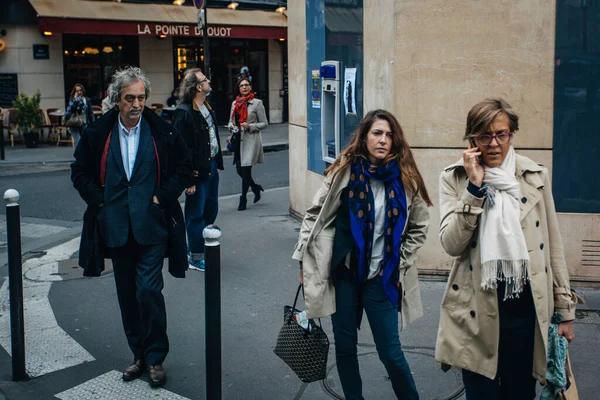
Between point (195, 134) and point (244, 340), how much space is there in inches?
94.1

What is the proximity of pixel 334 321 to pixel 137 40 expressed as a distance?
20903mm

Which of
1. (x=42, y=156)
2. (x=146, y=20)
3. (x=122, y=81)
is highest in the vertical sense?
(x=146, y=20)

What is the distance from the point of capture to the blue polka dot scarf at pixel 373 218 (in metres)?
4.11

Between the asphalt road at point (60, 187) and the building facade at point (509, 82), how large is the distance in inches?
232

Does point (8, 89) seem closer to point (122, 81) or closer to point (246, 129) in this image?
point (246, 129)

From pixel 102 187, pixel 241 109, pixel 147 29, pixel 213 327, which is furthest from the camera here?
pixel 147 29

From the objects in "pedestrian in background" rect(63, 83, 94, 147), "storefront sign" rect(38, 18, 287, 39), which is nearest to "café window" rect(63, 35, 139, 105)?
"storefront sign" rect(38, 18, 287, 39)

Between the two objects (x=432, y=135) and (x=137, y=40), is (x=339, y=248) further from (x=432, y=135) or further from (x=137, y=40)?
(x=137, y=40)

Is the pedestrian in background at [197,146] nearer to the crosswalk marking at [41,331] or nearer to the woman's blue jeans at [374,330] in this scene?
the crosswalk marking at [41,331]

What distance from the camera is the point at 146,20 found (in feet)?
73.2

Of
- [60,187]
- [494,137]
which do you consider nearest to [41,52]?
[60,187]

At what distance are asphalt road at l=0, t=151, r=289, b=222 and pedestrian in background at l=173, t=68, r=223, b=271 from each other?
383cm

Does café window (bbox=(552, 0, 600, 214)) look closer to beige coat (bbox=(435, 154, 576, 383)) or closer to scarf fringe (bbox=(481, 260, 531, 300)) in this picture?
beige coat (bbox=(435, 154, 576, 383))

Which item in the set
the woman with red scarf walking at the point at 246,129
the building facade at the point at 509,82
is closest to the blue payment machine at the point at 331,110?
the building facade at the point at 509,82
